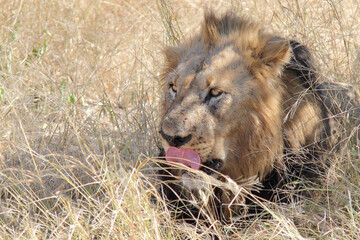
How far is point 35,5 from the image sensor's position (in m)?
5.72

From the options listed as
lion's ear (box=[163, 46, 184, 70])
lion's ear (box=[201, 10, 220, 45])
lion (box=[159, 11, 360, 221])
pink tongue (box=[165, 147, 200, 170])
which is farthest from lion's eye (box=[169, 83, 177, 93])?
pink tongue (box=[165, 147, 200, 170])

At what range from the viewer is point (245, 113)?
2881 millimetres

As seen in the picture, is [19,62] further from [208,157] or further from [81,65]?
[208,157]

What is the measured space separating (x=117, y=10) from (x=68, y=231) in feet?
14.5

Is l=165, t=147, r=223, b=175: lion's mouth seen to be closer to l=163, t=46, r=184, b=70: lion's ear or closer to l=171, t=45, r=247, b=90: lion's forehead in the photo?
l=171, t=45, r=247, b=90: lion's forehead

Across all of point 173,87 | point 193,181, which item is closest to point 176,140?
point 193,181

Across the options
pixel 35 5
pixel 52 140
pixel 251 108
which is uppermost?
pixel 35 5

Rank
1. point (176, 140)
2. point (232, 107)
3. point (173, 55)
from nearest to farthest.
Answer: point (176, 140) → point (232, 107) → point (173, 55)

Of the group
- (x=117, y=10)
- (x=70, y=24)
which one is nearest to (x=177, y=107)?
(x=70, y=24)

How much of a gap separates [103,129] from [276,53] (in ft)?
6.23

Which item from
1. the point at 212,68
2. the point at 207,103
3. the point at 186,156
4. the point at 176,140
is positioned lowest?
the point at 186,156

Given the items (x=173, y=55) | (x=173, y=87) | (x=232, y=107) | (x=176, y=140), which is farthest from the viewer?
(x=173, y=55)

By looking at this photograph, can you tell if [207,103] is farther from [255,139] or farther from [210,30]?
[210,30]

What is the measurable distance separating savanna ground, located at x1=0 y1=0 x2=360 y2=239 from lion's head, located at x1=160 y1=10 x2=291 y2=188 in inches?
11.2
